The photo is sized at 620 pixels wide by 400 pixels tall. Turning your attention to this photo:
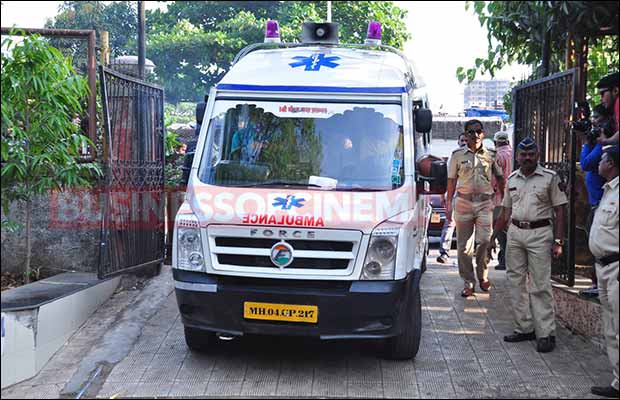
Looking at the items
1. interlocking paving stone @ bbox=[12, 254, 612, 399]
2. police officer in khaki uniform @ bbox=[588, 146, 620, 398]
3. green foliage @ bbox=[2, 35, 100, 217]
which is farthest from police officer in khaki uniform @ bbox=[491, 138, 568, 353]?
green foliage @ bbox=[2, 35, 100, 217]

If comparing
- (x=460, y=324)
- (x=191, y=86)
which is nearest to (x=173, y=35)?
(x=191, y=86)

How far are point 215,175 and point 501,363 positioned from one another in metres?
2.95

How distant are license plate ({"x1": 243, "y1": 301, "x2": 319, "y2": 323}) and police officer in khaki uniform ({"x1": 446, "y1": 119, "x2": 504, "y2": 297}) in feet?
11.1

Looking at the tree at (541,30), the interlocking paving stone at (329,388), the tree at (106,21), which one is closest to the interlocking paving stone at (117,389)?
the interlocking paving stone at (329,388)

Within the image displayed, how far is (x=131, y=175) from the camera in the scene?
8.95 meters

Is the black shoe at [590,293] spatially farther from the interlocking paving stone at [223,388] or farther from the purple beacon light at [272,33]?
the purple beacon light at [272,33]

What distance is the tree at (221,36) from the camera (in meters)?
35.0

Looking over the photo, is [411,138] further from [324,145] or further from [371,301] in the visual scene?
[371,301]

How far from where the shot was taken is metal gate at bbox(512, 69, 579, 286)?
7.66m

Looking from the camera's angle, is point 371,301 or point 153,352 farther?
point 153,352

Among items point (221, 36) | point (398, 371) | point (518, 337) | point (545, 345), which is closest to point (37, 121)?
point (398, 371)

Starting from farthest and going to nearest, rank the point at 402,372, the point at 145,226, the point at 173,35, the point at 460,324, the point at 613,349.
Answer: the point at 173,35 < the point at 145,226 < the point at 460,324 < the point at 402,372 < the point at 613,349

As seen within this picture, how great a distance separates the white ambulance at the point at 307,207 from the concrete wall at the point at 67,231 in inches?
97.1

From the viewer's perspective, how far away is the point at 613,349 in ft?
19.0
